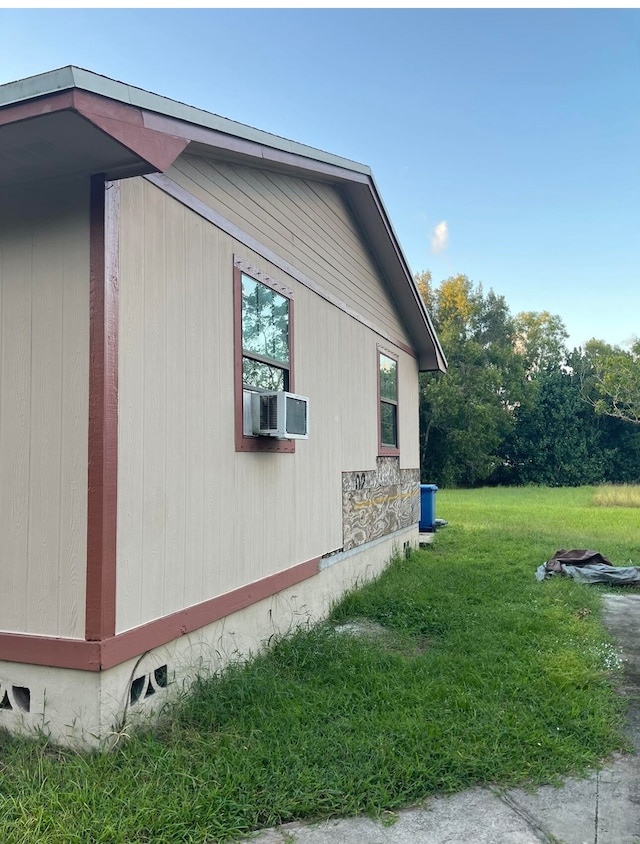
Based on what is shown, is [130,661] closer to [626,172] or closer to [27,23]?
[27,23]

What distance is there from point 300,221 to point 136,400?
315 centimetres

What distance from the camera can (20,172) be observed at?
314 centimetres

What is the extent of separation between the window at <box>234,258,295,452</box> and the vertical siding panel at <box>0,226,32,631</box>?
1.51 meters

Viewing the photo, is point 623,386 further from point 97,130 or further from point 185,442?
point 97,130

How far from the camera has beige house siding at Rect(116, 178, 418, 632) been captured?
3.31 metres

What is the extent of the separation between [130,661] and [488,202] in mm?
23417

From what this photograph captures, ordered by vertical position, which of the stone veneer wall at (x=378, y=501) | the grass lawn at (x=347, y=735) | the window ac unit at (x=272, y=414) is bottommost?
the grass lawn at (x=347, y=735)

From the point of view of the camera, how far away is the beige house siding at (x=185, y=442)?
3.31 metres

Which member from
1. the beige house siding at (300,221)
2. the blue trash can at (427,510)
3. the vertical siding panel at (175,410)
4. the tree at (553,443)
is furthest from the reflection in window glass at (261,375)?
the tree at (553,443)

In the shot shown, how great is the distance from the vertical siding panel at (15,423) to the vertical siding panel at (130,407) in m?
0.49

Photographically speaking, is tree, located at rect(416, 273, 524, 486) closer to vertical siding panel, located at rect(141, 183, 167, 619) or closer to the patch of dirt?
the patch of dirt

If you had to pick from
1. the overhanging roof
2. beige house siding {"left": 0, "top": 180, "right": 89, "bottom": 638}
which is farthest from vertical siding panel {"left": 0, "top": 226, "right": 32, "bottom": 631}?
the overhanging roof

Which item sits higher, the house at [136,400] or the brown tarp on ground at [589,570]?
the house at [136,400]

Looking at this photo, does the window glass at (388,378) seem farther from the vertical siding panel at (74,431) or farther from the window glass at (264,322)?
the vertical siding panel at (74,431)
